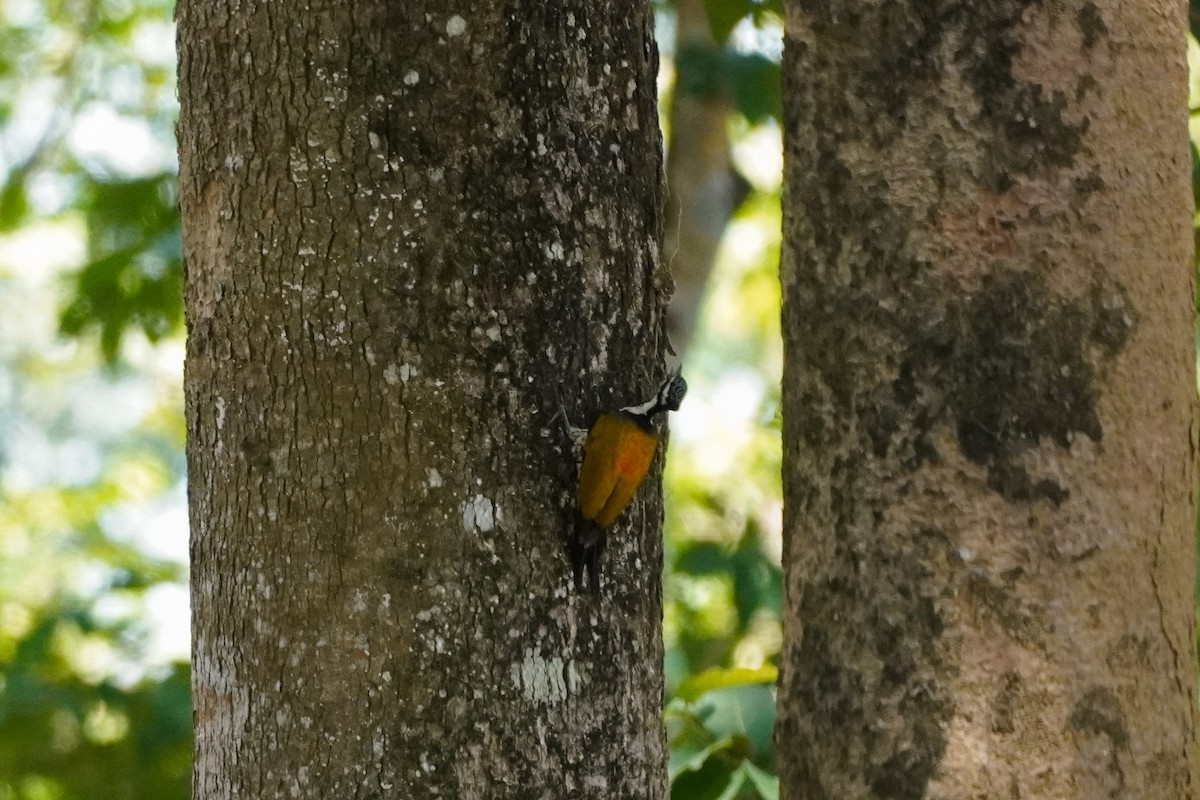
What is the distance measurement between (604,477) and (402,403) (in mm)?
283

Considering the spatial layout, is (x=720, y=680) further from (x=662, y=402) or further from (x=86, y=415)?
(x=86, y=415)

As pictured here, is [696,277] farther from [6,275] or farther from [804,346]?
[6,275]

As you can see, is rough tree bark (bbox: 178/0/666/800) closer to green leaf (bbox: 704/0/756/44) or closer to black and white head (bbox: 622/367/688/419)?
black and white head (bbox: 622/367/688/419)

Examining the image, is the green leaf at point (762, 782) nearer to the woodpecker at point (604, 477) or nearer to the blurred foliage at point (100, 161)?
the woodpecker at point (604, 477)

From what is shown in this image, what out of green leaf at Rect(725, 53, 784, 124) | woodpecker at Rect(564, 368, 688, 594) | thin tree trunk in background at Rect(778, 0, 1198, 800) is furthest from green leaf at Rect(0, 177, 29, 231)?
thin tree trunk in background at Rect(778, 0, 1198, 800)

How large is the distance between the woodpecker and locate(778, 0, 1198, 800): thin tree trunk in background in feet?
0.81

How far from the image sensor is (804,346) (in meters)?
1.77

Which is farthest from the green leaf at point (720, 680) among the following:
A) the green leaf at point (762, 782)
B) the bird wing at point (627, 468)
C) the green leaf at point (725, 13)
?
the green leaf at point (725, 13)

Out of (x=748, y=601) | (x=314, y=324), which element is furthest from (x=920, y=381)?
(x=748, y=601)

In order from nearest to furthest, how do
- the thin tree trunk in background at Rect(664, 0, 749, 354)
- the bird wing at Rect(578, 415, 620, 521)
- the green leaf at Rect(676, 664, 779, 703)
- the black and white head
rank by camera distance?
1. the bird wing at Rect(578, 415, 620, 521)
2. the black and white head
3. the green leaf at Rect(676, 664, 779, 703)
4. the thin tree trunk in background at Rect(664, 0, 749, 354)

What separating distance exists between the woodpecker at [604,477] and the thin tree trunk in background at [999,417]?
248mm

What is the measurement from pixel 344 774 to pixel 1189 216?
1.37 metres

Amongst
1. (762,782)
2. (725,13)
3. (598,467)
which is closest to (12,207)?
(725,13)

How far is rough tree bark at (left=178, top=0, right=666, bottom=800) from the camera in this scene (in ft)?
5.38
